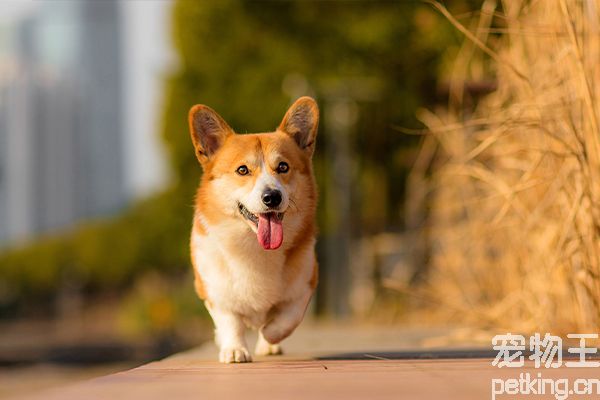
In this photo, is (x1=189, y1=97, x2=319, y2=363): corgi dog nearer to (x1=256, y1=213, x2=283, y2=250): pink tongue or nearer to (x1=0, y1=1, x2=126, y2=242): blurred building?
(x1=256, y1=213, x2=283, y2=250): pink tongue

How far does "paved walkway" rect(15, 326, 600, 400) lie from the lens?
3.50m

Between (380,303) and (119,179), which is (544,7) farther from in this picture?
(119,179)

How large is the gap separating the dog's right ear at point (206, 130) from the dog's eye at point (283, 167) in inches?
15.4

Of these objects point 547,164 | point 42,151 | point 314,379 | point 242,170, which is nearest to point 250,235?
point 242,170

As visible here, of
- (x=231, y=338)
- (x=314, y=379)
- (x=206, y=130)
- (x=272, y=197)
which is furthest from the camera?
(x=206, y=130)

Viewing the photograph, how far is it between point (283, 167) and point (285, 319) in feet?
2.44

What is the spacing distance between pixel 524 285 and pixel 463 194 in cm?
332

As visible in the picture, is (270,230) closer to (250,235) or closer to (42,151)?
(250,235)

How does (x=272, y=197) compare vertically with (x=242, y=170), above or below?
below

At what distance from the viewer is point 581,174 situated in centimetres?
540

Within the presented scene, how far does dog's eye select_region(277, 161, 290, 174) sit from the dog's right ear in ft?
1.29

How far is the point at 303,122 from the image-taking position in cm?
519

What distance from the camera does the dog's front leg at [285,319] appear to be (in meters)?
5.00

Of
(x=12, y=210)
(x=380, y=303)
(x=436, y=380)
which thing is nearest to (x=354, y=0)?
(x=380, y=303)
